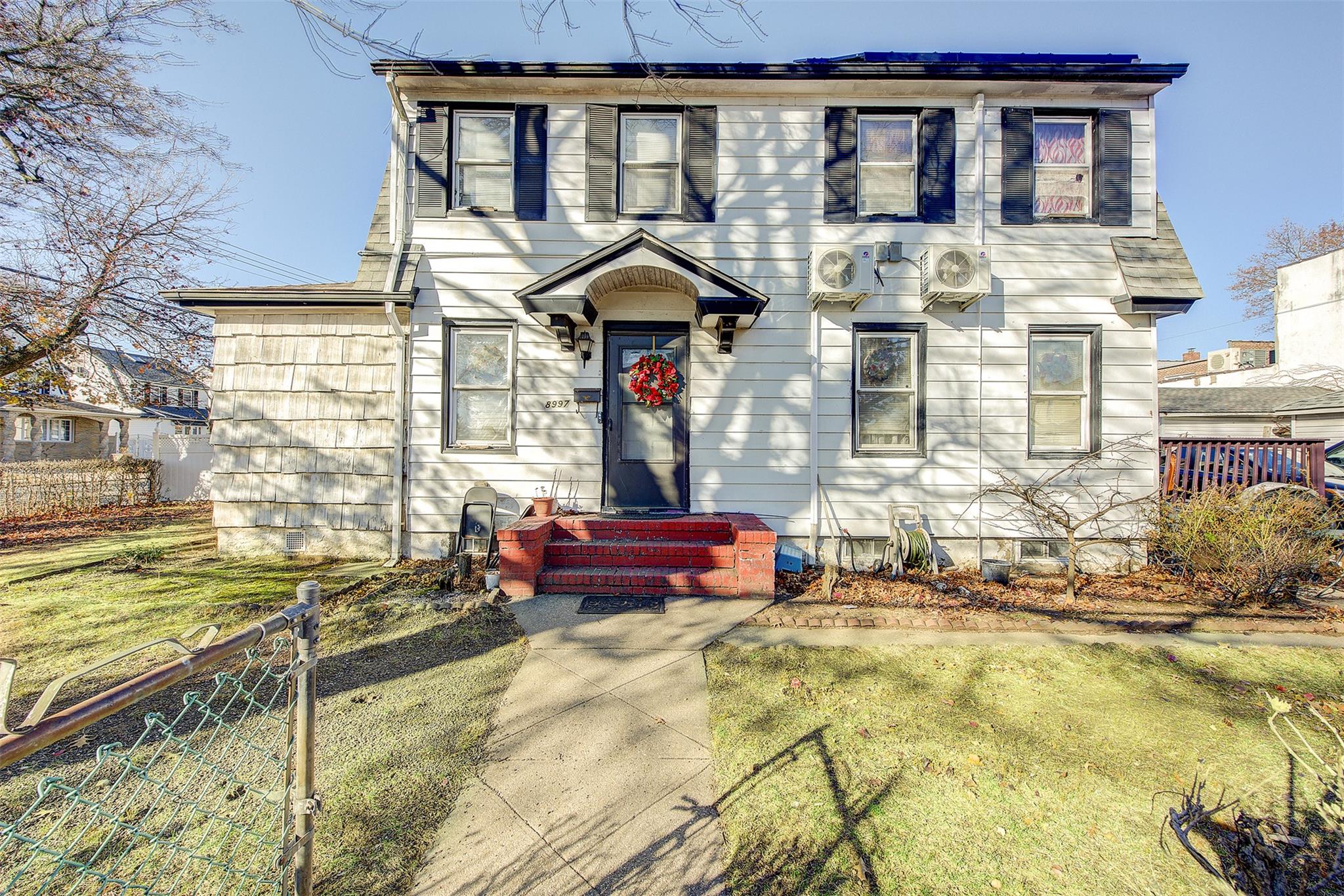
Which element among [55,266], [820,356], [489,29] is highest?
[489,29]

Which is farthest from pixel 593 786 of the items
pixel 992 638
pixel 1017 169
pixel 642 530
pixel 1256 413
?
pixel 1256 413

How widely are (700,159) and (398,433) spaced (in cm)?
523

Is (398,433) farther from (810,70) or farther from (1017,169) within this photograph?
(1017,169)

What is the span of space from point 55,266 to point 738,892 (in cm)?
1324

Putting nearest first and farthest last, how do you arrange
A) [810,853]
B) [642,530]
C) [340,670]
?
[810,853] → [340,670] → [642,530]

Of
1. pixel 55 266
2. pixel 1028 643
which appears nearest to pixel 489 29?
pixel 1028 643

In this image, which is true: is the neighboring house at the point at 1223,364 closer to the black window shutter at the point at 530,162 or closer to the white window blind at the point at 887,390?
the white window blind at the point at 887,390

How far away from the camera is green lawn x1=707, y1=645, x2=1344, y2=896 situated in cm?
211

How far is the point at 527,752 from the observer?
9.29 ft

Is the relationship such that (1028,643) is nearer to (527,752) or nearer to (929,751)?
(929,751)

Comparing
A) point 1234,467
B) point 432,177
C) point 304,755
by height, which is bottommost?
point 304,755

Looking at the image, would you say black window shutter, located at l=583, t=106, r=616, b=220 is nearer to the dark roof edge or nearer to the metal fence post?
the dark roof edge

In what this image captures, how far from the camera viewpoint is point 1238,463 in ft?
22.7

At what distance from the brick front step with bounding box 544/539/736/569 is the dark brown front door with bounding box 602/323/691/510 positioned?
1072mm
